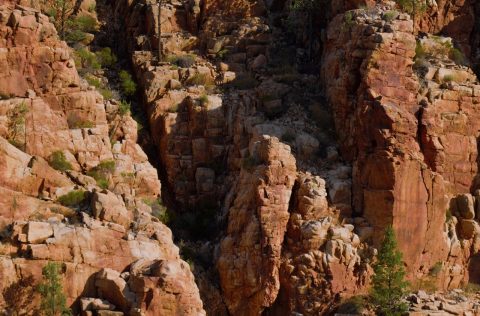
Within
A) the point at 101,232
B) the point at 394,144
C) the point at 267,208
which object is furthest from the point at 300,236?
the point at 101,232

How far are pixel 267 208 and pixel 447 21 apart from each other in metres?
18.0

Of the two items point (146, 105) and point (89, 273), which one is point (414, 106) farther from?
point (89, 273)

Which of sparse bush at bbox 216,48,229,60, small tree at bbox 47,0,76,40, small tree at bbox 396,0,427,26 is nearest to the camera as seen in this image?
small tree at bbox 396,0,427,26

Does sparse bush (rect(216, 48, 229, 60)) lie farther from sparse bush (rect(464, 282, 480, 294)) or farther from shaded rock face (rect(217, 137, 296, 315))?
sparse bush (rect(464, 282, 480, 294))

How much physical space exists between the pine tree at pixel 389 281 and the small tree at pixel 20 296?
15496 mm

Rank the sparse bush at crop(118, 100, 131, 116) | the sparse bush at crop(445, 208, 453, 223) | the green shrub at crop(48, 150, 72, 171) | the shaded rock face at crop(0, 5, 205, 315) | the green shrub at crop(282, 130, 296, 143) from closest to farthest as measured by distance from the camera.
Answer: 1. the shaded rock face at crop(0, 5, 205, 315)
2. the green shrub at crop(48, 150, 72, 171)
3. the sparse bush at crop(445, 208, 453, 223)
4. the green shrub at crop(282, 130, 296, 143)
5. the sparse bush at crop(118, 100, 131, 116)

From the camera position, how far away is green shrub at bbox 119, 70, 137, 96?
52500 millimetres

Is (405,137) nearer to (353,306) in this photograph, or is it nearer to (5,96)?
(353,306)

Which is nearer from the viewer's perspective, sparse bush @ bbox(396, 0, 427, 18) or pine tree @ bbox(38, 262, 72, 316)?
pine tree @ bbox(38, 262, 72, 316)

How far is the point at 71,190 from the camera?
137ft

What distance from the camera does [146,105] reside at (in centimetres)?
5206

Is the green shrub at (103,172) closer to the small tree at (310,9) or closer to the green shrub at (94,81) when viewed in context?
the green shrub at (94,81)

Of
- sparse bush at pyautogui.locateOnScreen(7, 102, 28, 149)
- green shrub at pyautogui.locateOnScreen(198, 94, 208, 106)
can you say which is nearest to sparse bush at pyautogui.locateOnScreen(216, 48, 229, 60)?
green shrub at pyautogui.locateOnScreen(198, 94, 208, 106)

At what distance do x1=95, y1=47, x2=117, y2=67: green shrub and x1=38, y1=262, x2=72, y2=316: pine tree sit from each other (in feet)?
65.8
